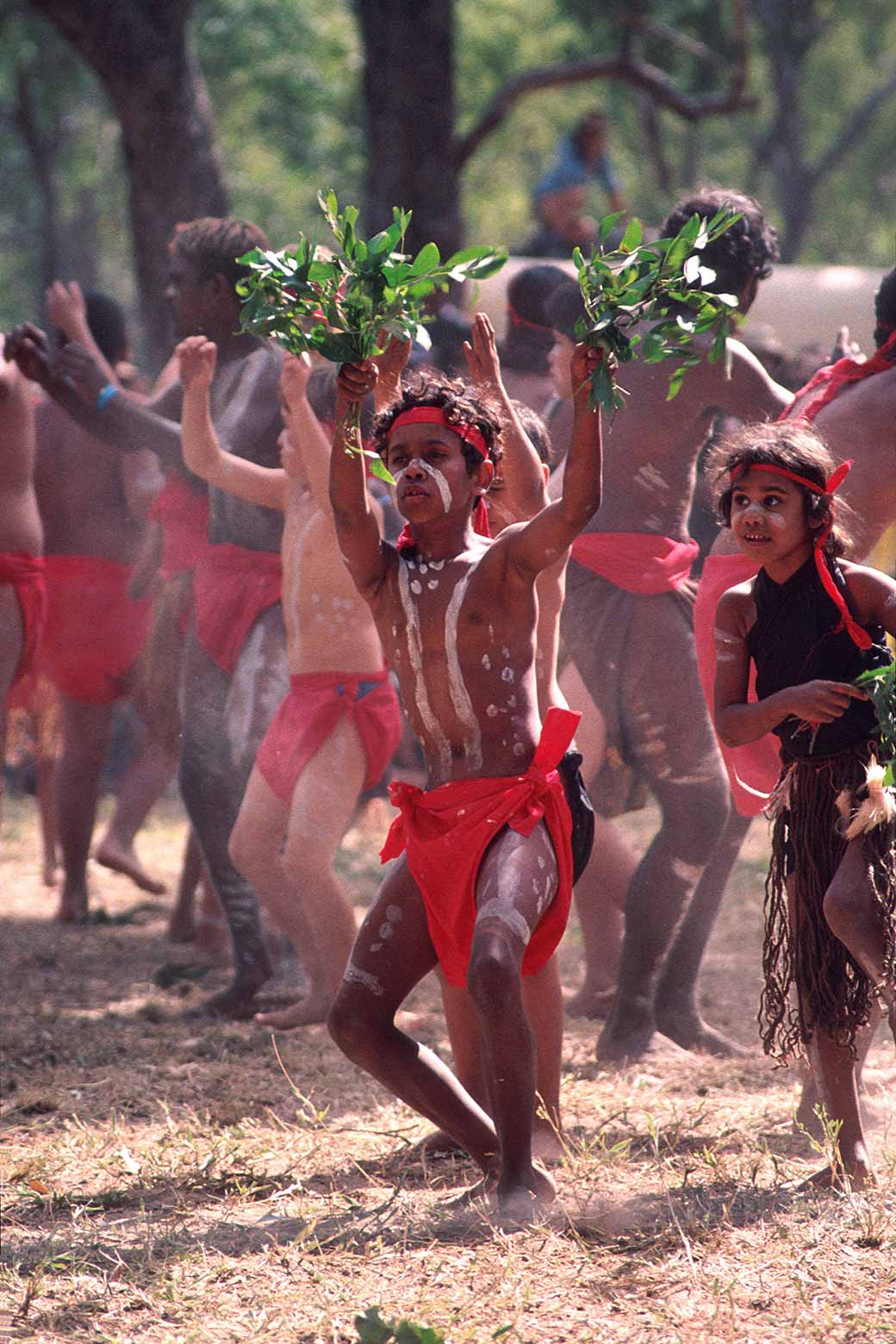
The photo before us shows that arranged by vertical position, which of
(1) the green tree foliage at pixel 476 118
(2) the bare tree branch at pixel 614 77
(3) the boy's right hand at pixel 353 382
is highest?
(1) the green tree foliage at pixel 476 118

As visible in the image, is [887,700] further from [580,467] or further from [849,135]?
[849,135]

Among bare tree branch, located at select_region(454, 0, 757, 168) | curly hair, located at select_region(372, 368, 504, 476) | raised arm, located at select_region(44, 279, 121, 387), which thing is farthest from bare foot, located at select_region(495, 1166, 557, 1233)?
bare tree branch, located at select_region(454, 0, 757, 168)

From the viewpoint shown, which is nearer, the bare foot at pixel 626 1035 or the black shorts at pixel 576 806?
the black shorts at pixel 576 806

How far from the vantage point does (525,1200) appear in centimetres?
334

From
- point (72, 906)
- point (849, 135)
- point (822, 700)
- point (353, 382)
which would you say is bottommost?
point (72, 906)

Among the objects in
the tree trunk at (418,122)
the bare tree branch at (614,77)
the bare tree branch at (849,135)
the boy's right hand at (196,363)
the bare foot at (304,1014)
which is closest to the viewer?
the boy's right hand at (196,363)

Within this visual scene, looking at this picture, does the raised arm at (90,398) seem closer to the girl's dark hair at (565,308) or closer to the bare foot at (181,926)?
the girl's dark hair at (565,308)

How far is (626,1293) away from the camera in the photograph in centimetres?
307

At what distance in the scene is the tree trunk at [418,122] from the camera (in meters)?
10.3

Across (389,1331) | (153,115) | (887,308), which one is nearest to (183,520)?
(887,308)

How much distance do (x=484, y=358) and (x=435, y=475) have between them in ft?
1.18

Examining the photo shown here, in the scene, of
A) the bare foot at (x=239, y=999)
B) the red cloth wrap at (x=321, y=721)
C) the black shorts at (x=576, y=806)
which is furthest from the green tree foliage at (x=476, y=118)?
the black shorts at (x=576, y=806)

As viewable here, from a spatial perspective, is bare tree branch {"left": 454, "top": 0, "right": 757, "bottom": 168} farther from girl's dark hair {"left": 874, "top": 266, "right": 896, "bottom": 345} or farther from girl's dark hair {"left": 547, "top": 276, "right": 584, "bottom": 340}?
girl's dark hair {"left": 874, "top": 266, "right": 896, "bottom": 345}

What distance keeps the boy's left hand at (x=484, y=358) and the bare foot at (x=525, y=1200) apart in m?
1.70
